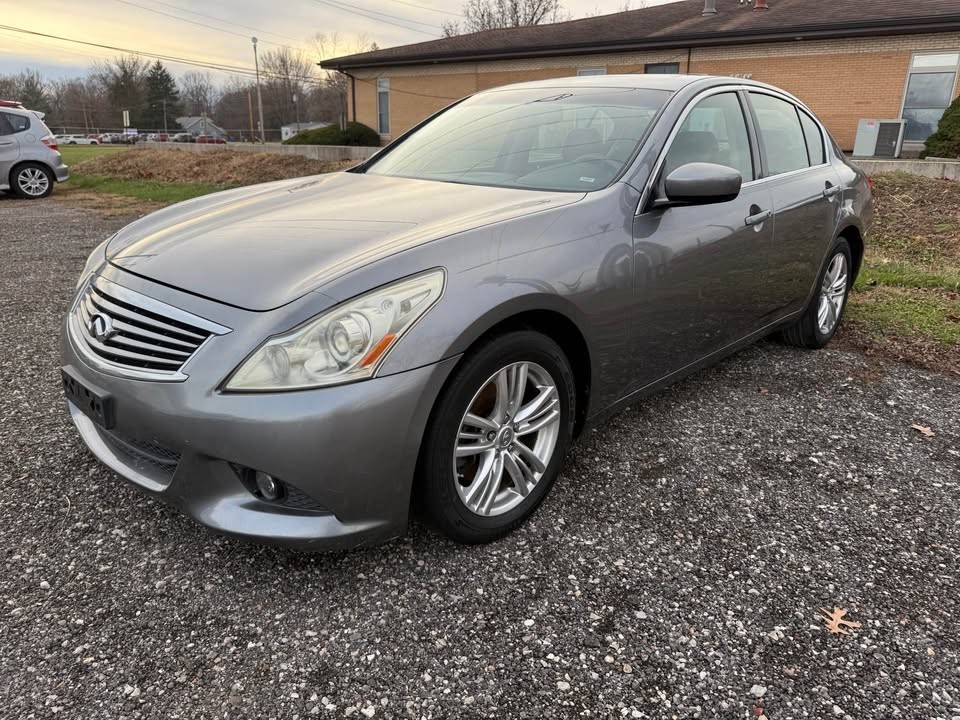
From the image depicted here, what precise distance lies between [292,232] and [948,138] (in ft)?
46.1

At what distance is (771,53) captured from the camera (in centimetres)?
Answer: 1880

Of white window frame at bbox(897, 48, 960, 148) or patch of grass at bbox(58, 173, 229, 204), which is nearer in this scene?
patch of grass at bbox(58, 173, 229, 204)

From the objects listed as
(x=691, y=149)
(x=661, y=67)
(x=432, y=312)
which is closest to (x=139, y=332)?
(x=432, y=312)

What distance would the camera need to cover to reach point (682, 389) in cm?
400

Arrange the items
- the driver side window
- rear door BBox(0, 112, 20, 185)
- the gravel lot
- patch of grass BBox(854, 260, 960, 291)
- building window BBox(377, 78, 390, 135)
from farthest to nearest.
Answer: building window BBox(377, 78, 390, 135) → rear door BBox(0, 112, 20, 185) → patch of grass BBox(854, 260, 960, 291) → the driver side window → the gravel lot

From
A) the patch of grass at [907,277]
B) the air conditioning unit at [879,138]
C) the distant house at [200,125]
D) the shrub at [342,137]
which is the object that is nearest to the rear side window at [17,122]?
the shrub at [342,137]

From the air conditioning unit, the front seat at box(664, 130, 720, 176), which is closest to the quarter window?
the front seat at box(664, 130, 720, 176)

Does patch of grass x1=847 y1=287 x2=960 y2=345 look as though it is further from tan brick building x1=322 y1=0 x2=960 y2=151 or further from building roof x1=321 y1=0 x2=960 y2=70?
building roof x1=321 y1=0 x2=960 y2=70

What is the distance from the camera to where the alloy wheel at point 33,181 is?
1349 centimetres

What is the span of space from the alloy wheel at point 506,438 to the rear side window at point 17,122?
14.3m

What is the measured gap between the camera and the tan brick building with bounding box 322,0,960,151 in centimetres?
1702

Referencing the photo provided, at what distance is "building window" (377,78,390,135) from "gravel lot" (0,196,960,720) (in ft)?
84.2

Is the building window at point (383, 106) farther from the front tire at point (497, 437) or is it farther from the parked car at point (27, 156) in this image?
the front tire at point (497, 437)

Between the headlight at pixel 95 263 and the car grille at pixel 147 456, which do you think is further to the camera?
the headlight at pixel 95 263
